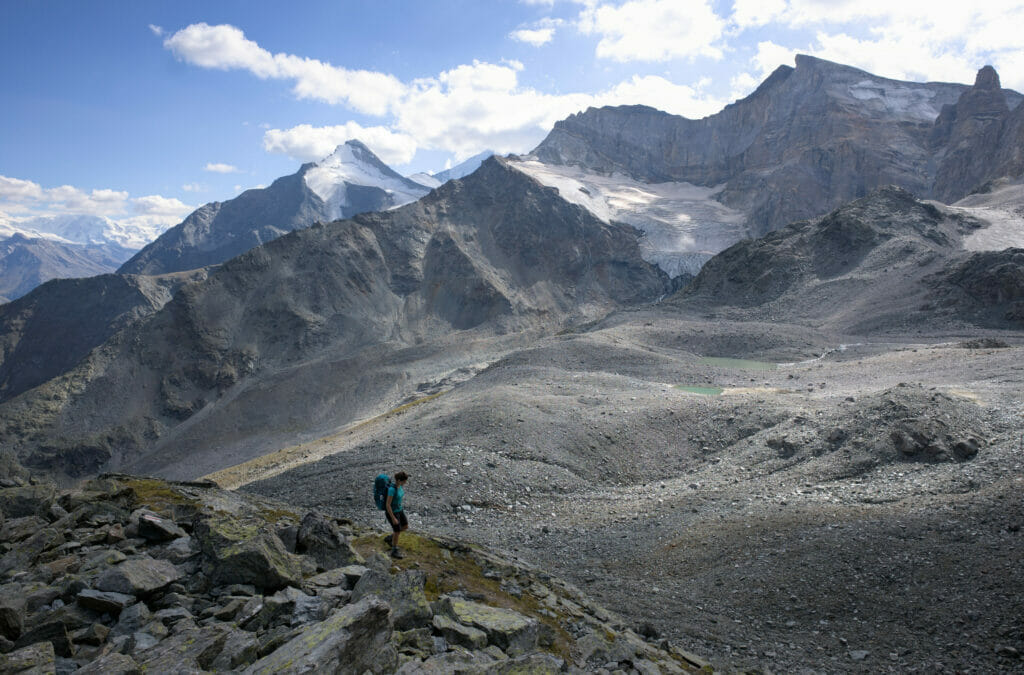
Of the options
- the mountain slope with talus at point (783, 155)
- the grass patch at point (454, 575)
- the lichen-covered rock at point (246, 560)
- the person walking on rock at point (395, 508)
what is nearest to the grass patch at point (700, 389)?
the grass patch at point (454, 575)

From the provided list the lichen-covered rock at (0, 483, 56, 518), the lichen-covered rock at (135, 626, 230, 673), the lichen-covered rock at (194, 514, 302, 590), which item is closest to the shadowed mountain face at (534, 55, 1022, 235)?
the lichen-covered rock at (194, 514, 302, 590)

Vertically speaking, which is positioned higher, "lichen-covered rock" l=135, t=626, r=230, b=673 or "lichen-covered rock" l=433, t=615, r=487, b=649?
"lichen-covered rock" l=135, t=626, r=230, b=673

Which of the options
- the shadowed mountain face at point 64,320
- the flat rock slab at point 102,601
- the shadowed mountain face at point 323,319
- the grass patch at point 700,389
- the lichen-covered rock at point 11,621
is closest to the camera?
the lichen-covered rock at point 11,621

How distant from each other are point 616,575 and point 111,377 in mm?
88876

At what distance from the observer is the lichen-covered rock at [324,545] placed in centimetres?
1029

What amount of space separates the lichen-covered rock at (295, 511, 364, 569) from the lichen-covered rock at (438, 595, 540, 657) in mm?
2148

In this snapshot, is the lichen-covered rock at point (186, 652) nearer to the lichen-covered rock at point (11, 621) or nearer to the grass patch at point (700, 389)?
the lichen-covered rock at point (11, 621)

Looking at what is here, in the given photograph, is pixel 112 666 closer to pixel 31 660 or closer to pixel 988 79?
pixel 31 660

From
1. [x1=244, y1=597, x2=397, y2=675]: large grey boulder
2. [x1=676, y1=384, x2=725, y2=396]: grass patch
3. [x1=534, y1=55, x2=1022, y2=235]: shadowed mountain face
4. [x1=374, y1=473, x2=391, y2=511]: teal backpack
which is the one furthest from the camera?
[x1=534, y1=55, x2=1022, y2=235]: shadowed mountain face

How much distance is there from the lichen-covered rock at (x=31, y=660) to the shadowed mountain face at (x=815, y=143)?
146642mm

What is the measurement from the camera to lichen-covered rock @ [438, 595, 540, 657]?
8.59 m

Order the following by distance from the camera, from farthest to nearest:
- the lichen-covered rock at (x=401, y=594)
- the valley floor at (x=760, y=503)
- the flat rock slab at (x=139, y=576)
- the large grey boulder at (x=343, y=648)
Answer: the valley floor at (x=760, y=503) → the lichen-covered rock at (x=401, y=594) → the flat rock slab at (x=139, y=576) → the large grey boulder at (x=343, y=648)

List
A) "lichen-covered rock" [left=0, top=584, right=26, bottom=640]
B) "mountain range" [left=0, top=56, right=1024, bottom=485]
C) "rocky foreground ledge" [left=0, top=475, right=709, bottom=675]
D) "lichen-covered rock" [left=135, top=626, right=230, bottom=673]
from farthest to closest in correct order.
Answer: "mountain range" [left=0, top=56, right=1024, bottom=485]
"lichen-covered rock" [left=0, top=584, right=26, bottom=640]
"rocky foreground ledge" [left=0, top=475, right=709, bottom=675]
"lichen-covered rock" [left=135, top=626, right=230, bottom=673]

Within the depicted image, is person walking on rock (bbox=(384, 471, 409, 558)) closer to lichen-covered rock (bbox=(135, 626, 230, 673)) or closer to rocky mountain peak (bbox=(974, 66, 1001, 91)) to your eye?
lichen-covered rock (bbox=(135, 626, 230, 673))
